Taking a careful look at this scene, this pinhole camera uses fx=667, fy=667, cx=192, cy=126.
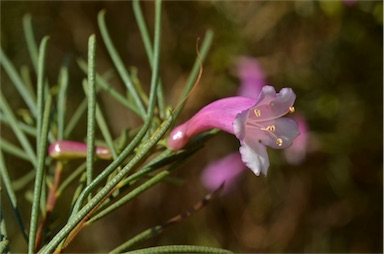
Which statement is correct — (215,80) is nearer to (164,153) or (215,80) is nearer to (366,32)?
(366,32)

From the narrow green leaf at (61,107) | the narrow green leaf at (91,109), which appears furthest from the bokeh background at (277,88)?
the narrow green leaf at (91,109)

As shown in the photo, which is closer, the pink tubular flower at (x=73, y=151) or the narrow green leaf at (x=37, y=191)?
the narrow green leaf at (x=37, y=191)

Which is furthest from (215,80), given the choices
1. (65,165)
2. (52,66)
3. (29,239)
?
(29,239)

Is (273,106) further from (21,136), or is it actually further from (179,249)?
(21,136)

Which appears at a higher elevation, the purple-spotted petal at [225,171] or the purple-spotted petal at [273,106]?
the purple-spotted petal at [225,171]

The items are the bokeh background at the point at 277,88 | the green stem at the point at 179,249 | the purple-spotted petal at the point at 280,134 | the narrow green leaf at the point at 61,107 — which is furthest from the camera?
the bokeh background at the point at 277,88

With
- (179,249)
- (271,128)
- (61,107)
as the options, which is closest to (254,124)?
(271,128)

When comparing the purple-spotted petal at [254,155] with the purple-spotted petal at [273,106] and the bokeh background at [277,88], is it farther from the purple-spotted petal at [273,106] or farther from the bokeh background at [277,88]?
the bokeh background at [277,88]

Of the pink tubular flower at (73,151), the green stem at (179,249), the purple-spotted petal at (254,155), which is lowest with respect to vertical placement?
the green stem at (179,249)
